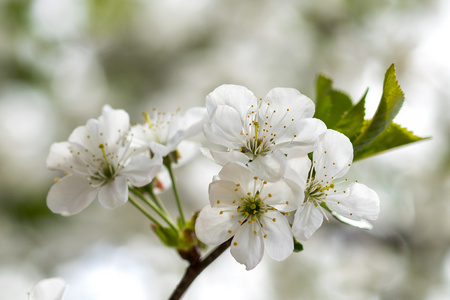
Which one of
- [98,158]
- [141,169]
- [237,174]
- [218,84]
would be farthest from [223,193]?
[218,84]

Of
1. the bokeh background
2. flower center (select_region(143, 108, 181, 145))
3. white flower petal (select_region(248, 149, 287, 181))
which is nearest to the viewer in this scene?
white flower petal (select_region(248, 149, 287, 181))

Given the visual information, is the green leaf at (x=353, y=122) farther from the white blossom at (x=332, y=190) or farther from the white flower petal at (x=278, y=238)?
→ the white flower petal at (x=278, y=238)

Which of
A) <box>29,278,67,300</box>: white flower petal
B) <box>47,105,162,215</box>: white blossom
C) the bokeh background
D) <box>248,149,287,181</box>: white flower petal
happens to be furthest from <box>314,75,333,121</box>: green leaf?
the bokeh background

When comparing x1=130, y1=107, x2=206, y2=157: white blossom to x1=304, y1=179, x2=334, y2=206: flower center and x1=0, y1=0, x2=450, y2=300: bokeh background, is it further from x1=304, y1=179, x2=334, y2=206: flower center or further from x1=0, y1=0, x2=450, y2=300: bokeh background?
x1=0, y1=0, x2=450, y2=300: bokeh background

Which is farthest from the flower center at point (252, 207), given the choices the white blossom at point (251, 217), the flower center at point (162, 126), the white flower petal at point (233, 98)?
the flower center at point (162, 126)

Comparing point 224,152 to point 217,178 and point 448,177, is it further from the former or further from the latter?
point 448,177

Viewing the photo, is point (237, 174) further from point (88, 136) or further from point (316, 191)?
point (88, 136)
